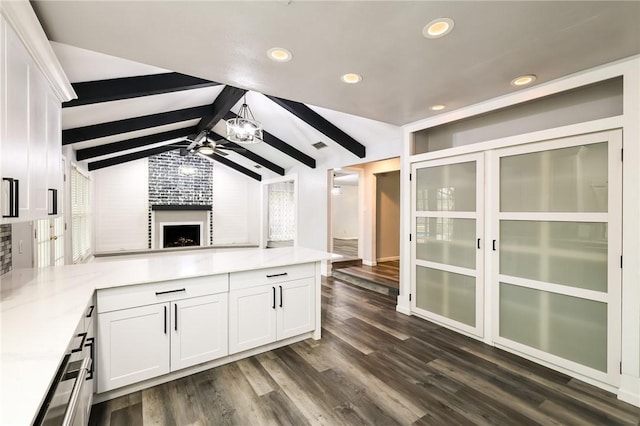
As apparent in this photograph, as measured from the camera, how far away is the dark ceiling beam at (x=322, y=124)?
4.27 meters

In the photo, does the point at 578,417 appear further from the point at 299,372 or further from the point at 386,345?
the point at 299,372

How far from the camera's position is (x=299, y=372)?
8.09ft

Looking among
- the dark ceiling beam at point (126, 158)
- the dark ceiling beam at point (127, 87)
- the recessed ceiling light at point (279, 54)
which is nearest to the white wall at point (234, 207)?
the dark ceiling beam at point (126, 158)

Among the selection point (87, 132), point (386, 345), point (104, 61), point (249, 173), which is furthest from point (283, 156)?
point (386, 345)

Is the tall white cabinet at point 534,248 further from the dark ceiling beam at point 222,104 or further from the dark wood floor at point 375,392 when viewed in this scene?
the dark ceiling beam at point 222,104

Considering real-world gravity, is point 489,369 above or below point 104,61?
below

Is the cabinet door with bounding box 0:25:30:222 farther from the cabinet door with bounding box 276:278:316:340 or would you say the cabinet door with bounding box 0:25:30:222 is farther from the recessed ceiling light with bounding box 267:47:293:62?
the cabinet door with bounding box 276:278:316:340

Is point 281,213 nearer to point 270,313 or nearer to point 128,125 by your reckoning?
point 128,125

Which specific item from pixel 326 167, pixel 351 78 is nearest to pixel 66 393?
pixel 351 78

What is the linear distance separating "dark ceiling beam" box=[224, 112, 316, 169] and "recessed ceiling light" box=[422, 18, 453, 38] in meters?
4.49

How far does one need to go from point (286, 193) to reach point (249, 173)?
4.62 ft

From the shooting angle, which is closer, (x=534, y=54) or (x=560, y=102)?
(x=534, y=54)

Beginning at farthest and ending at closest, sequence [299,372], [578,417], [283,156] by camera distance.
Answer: [283,156]
[299,372]
[578,417]

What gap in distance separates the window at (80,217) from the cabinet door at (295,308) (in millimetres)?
4272
